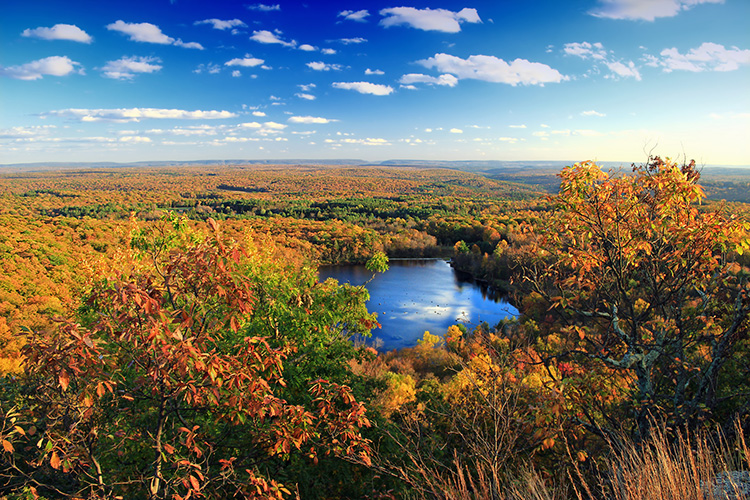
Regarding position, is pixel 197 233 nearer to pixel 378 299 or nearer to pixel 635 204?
pixel 635 204

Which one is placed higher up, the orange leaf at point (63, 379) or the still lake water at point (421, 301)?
the orange leaf at point (63, 379)

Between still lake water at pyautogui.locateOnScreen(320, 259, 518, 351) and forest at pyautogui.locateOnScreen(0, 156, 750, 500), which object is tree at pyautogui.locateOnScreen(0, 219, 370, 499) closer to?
forest at pyautogui.locateOnScreen(0, 156, 750, 500)

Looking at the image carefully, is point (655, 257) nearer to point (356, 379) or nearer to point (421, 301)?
point (356, 379)

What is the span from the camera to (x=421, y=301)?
41188 mm

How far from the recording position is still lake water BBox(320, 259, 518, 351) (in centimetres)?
3300

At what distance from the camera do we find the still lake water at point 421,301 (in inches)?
1299

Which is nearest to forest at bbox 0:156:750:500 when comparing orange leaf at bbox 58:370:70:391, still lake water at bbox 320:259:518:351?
orange leaf at bbox 58:370:70:391

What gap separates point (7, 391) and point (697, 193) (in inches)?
344

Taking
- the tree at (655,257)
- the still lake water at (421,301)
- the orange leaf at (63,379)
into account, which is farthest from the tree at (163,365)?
the still lake water at (421,301)

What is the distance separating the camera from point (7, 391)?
5.55m

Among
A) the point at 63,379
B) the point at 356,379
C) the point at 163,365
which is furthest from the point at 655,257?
the point at 63,379

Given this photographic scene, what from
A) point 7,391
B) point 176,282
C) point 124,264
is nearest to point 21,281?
point 7,391

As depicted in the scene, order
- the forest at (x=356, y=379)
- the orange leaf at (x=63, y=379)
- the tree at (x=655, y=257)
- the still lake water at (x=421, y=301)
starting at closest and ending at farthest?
the orange leaf at (x=63, y=379)
the forest at (x=356, y=379)
the tree at (x=655, y=257)
the still lake water at (x=421, y=301)

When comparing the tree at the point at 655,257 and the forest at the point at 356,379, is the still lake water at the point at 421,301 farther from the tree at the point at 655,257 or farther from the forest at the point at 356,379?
the tree at the point at 655,257
